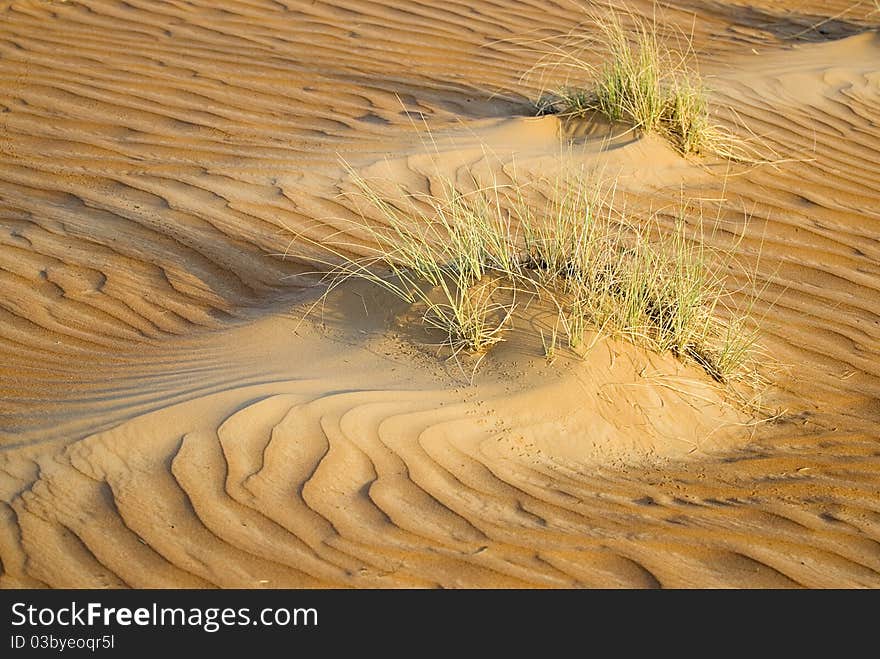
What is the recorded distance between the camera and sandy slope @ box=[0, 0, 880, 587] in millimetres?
2824

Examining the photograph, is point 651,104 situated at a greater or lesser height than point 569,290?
greater

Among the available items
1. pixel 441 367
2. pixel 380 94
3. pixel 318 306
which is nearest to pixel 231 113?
pixel 380 94

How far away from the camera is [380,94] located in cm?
608

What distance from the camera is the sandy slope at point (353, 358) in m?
2.82

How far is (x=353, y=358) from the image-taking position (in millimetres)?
3590

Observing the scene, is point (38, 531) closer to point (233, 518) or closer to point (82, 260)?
point (233, 518)

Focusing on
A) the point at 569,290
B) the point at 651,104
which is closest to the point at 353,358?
the point at 569,290

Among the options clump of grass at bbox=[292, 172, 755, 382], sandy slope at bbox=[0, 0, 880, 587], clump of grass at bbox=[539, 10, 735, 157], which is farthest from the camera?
clump of grass at bbox=[539, 10, 735, 157]

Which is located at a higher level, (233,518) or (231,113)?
(231,113)

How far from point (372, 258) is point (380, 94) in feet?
6.92

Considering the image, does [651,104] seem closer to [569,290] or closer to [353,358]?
[569,290]

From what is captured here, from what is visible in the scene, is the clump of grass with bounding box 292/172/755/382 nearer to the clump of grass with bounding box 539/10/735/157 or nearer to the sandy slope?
the sandy slope

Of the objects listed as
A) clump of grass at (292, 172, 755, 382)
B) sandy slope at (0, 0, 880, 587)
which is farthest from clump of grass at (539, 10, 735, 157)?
clump of grass at (292, 172, 755, 382)

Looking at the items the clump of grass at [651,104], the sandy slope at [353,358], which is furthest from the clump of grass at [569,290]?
the clump of grass at [651,104]
